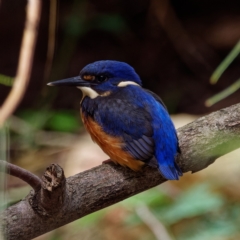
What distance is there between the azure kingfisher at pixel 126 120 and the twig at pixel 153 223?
617mm

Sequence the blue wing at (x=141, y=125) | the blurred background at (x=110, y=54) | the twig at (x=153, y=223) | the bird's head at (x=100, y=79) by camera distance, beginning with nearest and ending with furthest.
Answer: the blue wing at (x=141, y=125), the bird's head at (x=100, y=79), the twig at (x=153, y=223), the blurred background at (x=110, y=54)

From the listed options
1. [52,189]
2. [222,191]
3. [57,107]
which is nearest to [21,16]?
[57,107]

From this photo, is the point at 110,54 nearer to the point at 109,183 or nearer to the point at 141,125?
the point at 141,125

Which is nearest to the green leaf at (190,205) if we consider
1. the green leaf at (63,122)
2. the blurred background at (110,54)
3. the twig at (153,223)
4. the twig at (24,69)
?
the twig at (153,223)

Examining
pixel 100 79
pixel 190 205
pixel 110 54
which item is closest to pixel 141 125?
pixel 100 79

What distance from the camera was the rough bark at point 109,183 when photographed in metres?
1.79

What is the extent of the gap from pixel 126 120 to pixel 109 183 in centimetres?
38

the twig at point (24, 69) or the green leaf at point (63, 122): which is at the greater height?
the twig at point (24, 69)

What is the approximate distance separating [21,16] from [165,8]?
1.37 m

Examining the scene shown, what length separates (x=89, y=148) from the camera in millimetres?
4094

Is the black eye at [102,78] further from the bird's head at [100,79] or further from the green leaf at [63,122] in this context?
the green leaf at [63,122]

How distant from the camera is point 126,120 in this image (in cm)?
229

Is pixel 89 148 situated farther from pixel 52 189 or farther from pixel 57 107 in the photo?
pixel 52 189

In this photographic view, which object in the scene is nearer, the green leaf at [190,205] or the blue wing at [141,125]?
the blue wing at [141,125]
